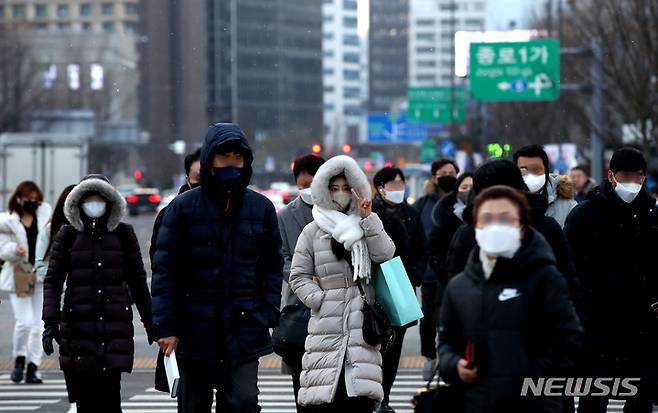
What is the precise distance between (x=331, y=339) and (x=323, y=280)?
366mm

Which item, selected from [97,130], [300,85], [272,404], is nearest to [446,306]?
[272,404]

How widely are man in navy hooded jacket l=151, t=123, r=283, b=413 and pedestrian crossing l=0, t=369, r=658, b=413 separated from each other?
4016 mm

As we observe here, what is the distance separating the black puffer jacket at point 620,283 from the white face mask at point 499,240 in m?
3.08

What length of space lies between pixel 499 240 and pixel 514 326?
0.36 m

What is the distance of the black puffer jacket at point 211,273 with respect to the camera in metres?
8.42

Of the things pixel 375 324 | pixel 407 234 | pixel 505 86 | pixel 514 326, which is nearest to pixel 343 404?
pixel 375 324

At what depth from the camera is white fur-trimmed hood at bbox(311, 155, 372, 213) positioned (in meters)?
9.08

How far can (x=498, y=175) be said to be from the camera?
24.6ft

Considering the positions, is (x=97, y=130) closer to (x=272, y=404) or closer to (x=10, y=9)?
(x=10, y=9)

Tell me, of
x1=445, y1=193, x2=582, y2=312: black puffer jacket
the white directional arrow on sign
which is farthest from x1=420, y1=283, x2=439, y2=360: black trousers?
the white directional arrow on sign

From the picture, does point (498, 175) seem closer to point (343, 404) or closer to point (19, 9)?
point (343, 404)

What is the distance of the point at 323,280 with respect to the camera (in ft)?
29.9

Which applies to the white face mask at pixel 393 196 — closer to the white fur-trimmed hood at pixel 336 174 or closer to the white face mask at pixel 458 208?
the white face mask at pixel 458 208

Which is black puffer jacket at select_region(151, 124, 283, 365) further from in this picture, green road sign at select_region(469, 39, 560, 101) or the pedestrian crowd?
green road sign at select_region(469, 39, 560, 101)
